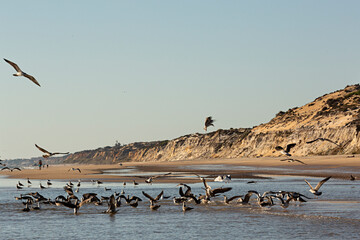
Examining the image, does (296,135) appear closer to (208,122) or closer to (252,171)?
(252,171)

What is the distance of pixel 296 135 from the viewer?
86.7 meters

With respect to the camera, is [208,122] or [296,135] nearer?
[208,122]

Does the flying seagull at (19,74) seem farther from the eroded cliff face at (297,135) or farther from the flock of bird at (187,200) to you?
the eroded cliff face at (297,135)

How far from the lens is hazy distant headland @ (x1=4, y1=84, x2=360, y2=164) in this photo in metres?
73.9

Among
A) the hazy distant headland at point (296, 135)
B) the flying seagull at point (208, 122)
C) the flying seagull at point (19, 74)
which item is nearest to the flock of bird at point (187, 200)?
the flying seagull at point (19, 74)

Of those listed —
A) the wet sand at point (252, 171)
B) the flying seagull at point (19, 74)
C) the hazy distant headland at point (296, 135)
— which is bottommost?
the wet sand at point (252, 171)

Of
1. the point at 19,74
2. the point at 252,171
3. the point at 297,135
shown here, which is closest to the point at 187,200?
the point at 19,74

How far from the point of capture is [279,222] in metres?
19.0

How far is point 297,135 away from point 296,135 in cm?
33

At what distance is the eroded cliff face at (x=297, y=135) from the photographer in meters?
73.9

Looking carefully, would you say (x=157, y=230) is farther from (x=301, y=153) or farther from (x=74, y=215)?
(x=301, y=153)

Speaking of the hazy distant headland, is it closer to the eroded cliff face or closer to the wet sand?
the eroded cliff face

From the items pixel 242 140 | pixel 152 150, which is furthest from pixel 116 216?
pixel 152 150

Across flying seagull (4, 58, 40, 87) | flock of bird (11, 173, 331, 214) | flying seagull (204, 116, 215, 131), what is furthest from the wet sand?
flying seagull (4, 58, 40, 87)
